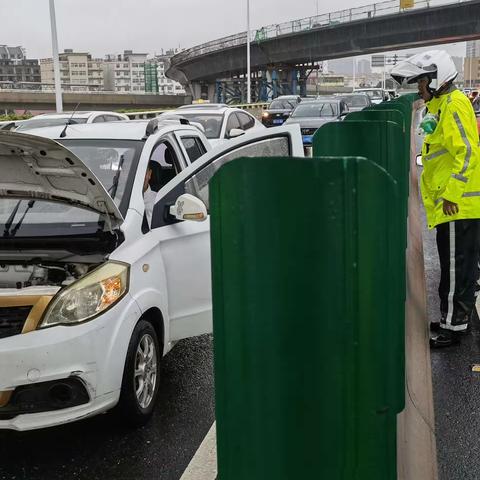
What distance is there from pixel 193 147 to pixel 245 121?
885 cm

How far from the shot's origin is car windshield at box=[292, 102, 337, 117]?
22.5 m

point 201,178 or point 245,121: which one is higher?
point 245,121

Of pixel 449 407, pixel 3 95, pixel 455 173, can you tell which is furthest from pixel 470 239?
pixel 3 95

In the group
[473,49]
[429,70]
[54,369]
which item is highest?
[473,49]

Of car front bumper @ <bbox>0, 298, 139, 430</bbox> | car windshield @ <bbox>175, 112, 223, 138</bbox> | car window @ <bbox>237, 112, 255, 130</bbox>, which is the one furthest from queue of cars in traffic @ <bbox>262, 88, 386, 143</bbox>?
car front bumper @ <bbox>0, 298, 139, 430</bbox>

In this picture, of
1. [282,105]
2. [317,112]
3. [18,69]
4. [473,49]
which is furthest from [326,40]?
[18,69]

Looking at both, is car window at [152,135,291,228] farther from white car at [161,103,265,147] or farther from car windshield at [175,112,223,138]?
car windshield at [175,112,223,138]

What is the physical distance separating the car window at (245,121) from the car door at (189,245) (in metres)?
10.3

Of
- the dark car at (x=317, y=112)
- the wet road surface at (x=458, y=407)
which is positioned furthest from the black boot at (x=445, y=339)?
the dark car at (x=317, y=112)

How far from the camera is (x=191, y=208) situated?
429cm

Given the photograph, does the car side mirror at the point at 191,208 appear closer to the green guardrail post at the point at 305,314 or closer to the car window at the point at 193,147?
the car window at the point at 193,147

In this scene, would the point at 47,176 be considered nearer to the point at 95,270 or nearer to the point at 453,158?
the point at 95,270

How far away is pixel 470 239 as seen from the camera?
490 cm

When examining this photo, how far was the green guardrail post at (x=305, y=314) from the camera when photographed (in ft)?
5.95
